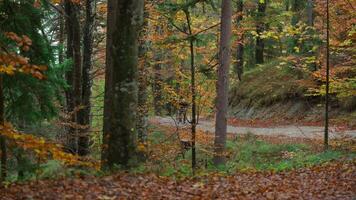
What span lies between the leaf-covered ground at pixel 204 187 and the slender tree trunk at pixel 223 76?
145 inches

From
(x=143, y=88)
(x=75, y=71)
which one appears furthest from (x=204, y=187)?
(x=143, y=88)

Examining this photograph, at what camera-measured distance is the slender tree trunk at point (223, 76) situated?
48.9ft

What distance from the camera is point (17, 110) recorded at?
1150 cm

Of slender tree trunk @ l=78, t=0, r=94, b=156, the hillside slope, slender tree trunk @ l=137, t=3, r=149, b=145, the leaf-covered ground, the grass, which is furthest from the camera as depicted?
the hillside slope

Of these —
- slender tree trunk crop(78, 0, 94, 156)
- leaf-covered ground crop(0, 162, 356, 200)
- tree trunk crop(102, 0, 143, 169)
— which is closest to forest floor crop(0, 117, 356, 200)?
leaf-covered ground crop(0, 162, 356, 200)

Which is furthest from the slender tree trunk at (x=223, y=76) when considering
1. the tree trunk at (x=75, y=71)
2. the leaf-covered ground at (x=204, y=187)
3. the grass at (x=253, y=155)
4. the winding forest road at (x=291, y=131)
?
the winding forest road at (x=291, y=131)

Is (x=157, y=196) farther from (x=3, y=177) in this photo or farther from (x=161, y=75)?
(x=161, y=75)

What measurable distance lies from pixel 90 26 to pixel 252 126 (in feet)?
51.2

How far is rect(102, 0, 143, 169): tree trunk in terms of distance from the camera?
29.0ft

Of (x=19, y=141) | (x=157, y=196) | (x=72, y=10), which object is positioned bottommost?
(x=157, y=196)

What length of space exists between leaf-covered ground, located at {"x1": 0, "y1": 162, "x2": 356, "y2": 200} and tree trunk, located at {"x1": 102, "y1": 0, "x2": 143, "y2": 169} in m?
0.72

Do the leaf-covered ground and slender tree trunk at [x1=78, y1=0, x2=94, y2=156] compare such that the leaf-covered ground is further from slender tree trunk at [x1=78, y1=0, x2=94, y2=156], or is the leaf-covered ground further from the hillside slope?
the hillside slope

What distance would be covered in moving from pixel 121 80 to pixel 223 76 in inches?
262

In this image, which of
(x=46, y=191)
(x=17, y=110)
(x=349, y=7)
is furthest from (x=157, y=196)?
(x=349, y=7)
